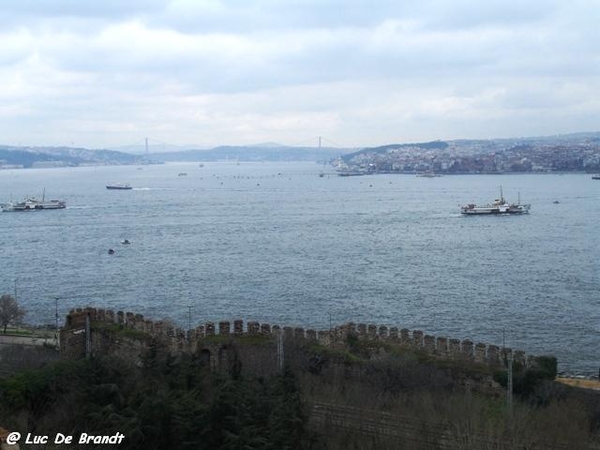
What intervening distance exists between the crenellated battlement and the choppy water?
6.41 metres

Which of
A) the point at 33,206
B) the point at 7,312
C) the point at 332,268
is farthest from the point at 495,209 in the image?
the point at 7,312

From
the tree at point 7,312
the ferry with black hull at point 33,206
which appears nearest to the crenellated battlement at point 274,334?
the tree at point 7,312

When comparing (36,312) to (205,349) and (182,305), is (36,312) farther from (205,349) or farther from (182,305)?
(205,349)

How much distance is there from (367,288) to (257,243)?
18.5m

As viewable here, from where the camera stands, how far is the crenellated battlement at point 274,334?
14971 mm

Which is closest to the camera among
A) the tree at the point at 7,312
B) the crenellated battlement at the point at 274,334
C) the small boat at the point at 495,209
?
the crenellated battlement at the point at 274,334

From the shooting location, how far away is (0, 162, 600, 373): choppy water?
26.5 meters

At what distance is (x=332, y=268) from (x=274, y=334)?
2328 cm

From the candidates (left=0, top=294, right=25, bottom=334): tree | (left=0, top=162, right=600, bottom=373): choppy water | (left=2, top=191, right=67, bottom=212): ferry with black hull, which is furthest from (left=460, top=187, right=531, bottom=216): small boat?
(left=0, top=294, right=25, bottom=334): tree

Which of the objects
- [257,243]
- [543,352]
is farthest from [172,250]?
[543,352]

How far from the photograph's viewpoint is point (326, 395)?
11.5 m

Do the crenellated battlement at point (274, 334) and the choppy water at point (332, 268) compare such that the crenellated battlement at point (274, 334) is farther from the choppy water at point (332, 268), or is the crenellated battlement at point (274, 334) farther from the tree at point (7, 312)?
the tree at point (7, 312)

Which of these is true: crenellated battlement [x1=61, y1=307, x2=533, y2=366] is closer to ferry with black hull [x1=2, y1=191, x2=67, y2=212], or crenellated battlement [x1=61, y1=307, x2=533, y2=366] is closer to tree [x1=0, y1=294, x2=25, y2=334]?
tree [x1=0, y1=294, x2=25, y2=334]

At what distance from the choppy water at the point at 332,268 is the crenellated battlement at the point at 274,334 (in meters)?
6.41
